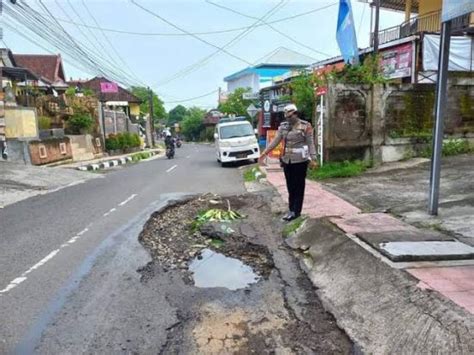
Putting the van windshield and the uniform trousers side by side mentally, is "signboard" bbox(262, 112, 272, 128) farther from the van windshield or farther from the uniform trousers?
the uniform trousers

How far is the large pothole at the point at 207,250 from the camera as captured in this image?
505 cm

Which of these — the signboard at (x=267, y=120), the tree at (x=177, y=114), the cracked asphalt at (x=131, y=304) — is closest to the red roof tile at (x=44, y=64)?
the signboard at (x=267, y=120)

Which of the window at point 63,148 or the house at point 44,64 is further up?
the house at point 44,64

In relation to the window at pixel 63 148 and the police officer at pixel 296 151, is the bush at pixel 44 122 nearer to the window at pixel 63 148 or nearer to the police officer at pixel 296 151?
the window at pixel 63 148

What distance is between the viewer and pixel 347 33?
13258mm

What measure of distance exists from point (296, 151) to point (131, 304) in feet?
12.3

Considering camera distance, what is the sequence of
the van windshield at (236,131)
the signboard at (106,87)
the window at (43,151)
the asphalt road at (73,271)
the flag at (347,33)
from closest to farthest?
the asphalt road at (73,271) < the flag at (347,33) < the window at (43,151) < the van windshield at (236,131) < the signboard at (106,87)

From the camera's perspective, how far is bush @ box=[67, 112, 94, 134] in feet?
80.5

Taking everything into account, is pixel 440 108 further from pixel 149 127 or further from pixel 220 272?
pixel 149 127

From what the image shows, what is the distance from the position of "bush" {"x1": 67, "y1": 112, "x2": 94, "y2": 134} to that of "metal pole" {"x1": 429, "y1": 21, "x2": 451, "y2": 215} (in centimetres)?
2174

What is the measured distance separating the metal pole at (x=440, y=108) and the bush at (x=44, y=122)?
18016 mm

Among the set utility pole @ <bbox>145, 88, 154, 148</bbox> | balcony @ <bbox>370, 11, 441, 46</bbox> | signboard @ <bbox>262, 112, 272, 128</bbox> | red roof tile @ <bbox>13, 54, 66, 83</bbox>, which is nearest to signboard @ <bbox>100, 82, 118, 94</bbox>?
red roof tile @ <bbox>13, 54, 66, 83</bbox>

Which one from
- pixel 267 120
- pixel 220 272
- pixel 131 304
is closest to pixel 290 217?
pixel 220 272

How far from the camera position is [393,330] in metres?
3.33
